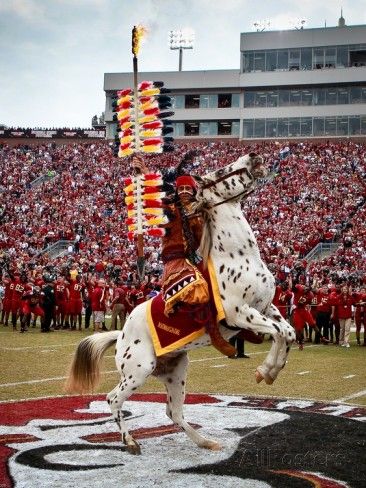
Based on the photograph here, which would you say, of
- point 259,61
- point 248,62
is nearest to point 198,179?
point 259,61

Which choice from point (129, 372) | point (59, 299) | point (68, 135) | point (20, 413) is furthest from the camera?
point (68, 135)

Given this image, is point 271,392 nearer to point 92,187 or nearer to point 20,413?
point 20,413

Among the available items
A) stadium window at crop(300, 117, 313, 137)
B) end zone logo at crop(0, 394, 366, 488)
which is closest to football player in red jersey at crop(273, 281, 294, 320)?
end zone logo at crop(0, 394, 366, 488)

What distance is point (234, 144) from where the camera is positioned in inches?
2062

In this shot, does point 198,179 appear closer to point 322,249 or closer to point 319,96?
point 322,249

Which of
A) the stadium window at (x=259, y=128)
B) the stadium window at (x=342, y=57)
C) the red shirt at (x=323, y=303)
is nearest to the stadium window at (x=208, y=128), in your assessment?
the stadium window at (x=259, y=128)

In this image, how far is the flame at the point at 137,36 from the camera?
9.69m

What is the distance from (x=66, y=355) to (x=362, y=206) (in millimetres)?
25143

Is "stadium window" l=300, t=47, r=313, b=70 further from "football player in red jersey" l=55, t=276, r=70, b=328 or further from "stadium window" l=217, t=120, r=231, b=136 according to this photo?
"football player in red jersey" l=55, t=276, r=70, b=328

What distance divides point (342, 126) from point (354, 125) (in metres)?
0.92

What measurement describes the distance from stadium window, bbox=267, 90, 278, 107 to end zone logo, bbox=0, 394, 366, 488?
48.3 metres

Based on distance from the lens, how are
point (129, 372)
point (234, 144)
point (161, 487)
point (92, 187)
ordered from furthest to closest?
point (234, 144)
point (92, 187)
point (129, 372)
point (161, 487)

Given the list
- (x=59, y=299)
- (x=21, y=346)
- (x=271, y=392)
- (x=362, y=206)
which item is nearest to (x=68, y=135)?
(x=362, y=206)

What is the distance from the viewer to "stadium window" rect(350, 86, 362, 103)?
53.4 metres
